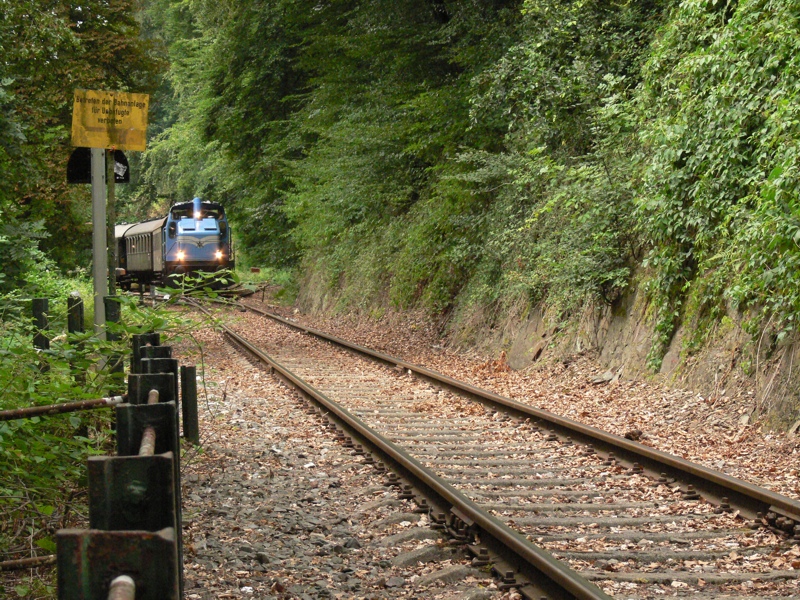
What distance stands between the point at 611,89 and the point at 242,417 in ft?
22.4

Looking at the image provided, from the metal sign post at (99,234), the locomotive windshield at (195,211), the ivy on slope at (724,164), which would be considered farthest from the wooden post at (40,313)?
the locomotive windshield at (195,211)

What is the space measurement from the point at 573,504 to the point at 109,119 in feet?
17.5

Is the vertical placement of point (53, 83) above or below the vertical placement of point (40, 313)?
above

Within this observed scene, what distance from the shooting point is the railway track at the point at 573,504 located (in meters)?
4.52

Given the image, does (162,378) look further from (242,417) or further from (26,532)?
(242,417)

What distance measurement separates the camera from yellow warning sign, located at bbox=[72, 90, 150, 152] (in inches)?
304

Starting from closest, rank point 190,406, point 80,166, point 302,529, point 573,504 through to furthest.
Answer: point 302,529 → point 573,504 → point 190,406 → point 80,166

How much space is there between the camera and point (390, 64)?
65.0ft

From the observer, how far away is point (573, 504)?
6.02 metres

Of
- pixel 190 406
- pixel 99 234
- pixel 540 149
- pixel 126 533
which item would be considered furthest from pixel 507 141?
pixel 126 533

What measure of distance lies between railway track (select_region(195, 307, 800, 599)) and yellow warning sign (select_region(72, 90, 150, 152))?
354cm

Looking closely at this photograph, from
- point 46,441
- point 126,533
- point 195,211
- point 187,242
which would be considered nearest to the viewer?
point 126,533

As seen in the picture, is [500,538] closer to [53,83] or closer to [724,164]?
[724,164]

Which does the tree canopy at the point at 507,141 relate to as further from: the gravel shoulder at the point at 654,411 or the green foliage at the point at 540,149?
the gravel shoulder at the point at 654,411
